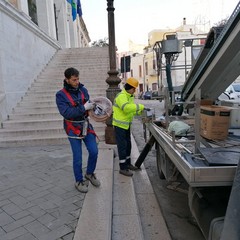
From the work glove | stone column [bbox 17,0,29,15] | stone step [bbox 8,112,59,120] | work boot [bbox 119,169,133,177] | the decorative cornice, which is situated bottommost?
work boot [bbox 119,169,133,177]

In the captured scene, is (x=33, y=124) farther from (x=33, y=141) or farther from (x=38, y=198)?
(x=38, y=198)

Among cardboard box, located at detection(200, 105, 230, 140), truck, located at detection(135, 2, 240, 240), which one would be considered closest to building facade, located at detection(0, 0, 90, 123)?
truck, located at detection(135, 2, 240, 240)

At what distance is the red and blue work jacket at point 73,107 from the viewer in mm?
3580

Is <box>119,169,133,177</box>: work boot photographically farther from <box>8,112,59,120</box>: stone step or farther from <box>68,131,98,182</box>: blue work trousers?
<box>8,112,59,120</box>: stone step

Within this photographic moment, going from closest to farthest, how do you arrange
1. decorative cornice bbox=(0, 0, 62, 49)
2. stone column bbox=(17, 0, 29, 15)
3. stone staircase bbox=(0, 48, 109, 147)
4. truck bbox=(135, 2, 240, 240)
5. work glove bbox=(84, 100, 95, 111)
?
truck bbox=(135, 2, 240, 240) → work glove bbox=(84, 100, 95, 111) → stone staircase bbox=(0, 48, 109, 147) → decorative cornice bbox=(0, 0, 62, 49) → stone column bbox=(17, 0, 29, 15)

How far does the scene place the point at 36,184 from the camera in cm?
419

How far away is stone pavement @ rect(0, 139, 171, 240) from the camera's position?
293 centimetres

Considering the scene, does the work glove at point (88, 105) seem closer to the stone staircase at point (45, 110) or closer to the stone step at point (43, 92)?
the stone staircase at point (45, 110)

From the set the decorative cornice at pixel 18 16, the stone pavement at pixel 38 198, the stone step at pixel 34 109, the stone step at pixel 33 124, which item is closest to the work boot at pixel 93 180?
the stone pavement at pixel 38 198

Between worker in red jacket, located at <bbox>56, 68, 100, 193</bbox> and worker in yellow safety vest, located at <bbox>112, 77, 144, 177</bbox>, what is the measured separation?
0.74 m

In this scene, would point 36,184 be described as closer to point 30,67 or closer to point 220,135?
point 220,135

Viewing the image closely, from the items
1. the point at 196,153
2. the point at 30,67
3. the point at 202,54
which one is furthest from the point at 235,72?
the point at 30,67

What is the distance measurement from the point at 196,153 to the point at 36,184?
259 cm

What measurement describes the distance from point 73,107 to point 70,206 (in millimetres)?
1223
